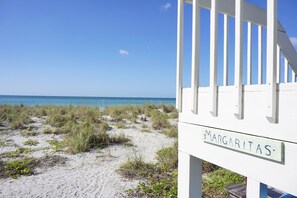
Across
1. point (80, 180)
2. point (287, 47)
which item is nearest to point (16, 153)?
point (80, 180)

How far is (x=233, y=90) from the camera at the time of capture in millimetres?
1171

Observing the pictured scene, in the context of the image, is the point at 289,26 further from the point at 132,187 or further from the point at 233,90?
the point at 132,187

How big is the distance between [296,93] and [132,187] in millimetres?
3436

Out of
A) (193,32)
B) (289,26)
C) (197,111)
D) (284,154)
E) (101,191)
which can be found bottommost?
(101,191)

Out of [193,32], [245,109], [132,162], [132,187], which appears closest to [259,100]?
[245,109]

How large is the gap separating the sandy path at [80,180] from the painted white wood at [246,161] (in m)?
2.43

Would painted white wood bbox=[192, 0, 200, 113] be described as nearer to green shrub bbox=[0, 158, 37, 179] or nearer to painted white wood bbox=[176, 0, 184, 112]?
painted white wood bbox=[176, 0, 184, 112]

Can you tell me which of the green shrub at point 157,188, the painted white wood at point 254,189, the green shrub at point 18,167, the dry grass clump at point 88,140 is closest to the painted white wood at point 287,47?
the painted white wood at point 254,189

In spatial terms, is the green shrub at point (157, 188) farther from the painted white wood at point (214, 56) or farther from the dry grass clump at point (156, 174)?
the painted white wood at point (214, 56)

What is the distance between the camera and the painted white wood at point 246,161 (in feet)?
3.05

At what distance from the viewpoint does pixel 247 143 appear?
3.62ft

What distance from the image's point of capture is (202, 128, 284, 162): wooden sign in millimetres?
968

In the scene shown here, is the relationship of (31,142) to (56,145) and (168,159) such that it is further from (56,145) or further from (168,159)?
(168,159)

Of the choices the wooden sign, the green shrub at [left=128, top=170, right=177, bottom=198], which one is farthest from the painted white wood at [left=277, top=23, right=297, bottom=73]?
the green shrub at [left=128, top=170, right=177, bottom=198]
